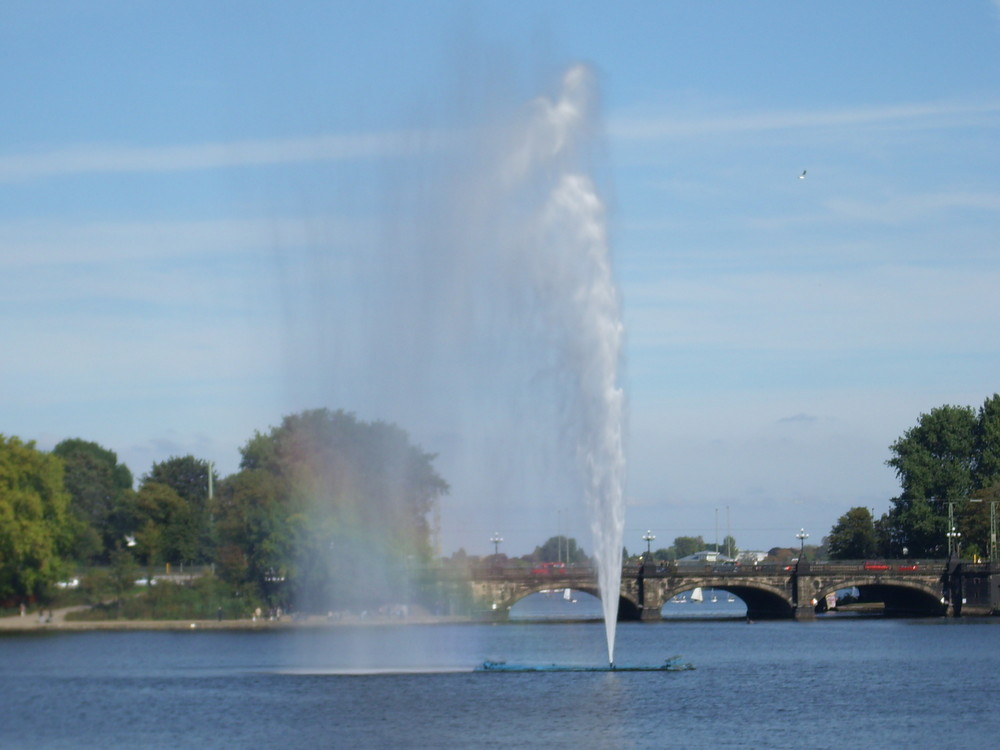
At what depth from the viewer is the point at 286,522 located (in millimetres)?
86562

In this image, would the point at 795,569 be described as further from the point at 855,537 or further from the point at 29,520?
the point at 29,520

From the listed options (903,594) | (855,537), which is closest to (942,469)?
(903,594)

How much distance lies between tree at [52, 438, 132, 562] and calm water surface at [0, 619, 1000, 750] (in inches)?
1921

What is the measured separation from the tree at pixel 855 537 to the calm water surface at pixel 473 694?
62.7 m

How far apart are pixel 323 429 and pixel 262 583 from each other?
18.8 m

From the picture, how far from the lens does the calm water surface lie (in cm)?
3969

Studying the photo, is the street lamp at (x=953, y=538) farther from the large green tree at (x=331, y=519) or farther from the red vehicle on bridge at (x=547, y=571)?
the large green tree at (x=331, y=519)

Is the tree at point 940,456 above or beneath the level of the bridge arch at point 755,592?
above

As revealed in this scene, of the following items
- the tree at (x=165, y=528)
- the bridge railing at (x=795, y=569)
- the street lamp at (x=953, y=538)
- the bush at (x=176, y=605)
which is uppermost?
the tree at (x=165, y=528)

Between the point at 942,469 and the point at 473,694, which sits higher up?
the point at 942,469

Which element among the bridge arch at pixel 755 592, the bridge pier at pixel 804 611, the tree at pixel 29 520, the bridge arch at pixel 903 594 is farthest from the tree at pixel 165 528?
the bridge arch at pixel 903 594

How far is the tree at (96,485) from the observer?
126188 millimetres

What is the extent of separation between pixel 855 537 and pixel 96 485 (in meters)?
75.1

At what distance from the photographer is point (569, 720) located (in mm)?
41531
